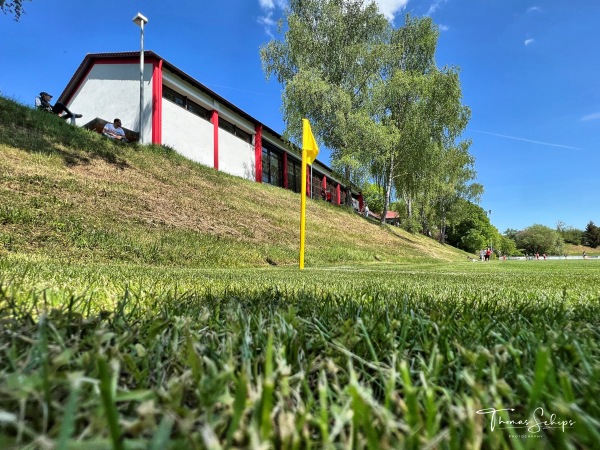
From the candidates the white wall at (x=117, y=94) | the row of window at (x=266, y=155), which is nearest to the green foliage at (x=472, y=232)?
the row of window at (x=266, y=155)

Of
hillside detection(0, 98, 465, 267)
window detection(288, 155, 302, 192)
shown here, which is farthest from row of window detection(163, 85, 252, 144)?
window detection(288, 155, 302, 192)

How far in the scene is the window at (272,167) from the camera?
24016 mm

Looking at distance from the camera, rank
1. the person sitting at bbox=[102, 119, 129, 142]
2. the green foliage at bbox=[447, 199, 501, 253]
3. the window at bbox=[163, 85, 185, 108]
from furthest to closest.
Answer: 1. the green foliage at bbox=[447, 199, 501, 253]
2. the window at bbox=[163, 85, 185, 108]
3. the person sitting at bbox=[102, 119, 129, 142]

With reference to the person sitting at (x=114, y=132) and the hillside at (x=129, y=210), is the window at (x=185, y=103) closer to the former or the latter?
the person sitting at (x=114, y=132)

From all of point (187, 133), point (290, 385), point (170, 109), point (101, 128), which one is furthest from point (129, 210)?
point (187, 133)

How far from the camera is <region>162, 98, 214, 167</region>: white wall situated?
15.7 m

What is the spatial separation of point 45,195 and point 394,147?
1888 centimetres

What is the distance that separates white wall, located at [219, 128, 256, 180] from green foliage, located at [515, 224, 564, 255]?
81.4 m

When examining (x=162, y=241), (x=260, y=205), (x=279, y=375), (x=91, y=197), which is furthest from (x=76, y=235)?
(x=260, y=205)

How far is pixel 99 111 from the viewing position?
667 inches

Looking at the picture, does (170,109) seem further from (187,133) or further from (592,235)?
(592,235)

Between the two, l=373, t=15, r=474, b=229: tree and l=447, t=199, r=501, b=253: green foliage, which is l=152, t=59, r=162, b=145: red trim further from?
l=447, t=199, r=501, b=253: green foliage

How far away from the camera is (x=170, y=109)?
15.9 meters

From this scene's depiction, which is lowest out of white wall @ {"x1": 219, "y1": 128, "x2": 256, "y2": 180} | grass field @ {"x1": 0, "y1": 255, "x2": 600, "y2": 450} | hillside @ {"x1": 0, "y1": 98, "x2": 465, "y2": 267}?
grass field @ {"x1": 0, "y1": 255, "x2": 600, "y2": 450}
